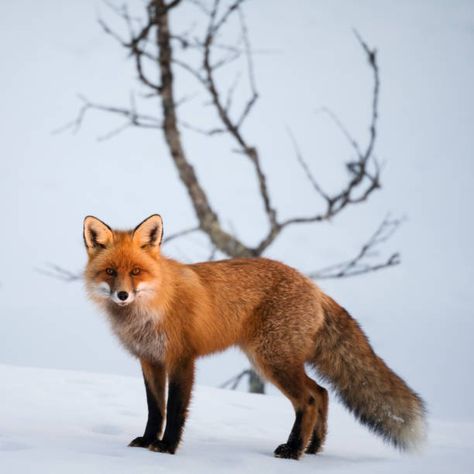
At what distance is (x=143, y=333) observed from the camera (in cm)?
428

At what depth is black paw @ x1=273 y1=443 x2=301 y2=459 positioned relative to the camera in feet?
14.6

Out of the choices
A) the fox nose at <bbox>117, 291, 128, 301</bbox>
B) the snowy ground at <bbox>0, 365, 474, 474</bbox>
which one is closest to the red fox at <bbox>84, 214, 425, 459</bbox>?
the fox nose at <bbox>117, 291, 128, 301</bbox>

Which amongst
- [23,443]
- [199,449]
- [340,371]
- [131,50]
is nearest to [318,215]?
[131,50]

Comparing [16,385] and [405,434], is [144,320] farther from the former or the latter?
[16,385]

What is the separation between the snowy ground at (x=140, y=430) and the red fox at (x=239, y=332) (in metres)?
0.22

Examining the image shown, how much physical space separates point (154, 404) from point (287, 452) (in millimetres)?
820

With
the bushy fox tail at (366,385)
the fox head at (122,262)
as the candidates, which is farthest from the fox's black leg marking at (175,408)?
the bushy fox tail at (366,385)

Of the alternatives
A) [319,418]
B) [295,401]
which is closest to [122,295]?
[295,401]

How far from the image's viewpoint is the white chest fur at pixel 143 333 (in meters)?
4.25

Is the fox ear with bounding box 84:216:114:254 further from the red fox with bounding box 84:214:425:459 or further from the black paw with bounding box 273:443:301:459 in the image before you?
the black paw with bounding box 273:443:301:459

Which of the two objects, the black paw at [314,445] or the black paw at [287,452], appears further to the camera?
the black paw at [314,445]

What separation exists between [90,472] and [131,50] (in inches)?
205

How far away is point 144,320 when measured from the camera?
425 cm

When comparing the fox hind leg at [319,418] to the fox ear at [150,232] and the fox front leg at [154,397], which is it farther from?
the fox ear at [150,232]
